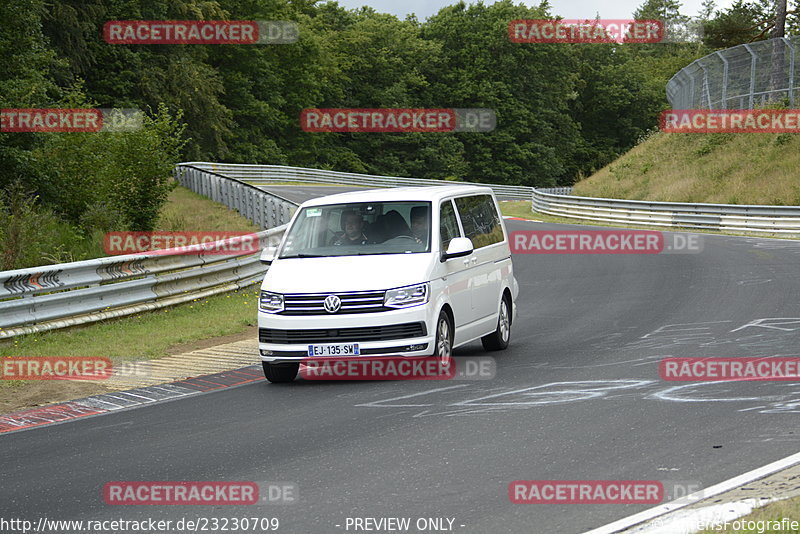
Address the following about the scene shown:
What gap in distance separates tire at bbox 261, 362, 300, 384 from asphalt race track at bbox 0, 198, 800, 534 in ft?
0.50

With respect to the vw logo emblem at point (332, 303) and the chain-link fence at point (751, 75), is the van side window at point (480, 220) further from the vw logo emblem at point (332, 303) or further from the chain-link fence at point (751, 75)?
the chain-link fence at point (751, 75)

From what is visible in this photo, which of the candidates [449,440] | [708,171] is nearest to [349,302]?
[449,440]

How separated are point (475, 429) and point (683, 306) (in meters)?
9.10

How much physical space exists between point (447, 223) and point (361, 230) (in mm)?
1002

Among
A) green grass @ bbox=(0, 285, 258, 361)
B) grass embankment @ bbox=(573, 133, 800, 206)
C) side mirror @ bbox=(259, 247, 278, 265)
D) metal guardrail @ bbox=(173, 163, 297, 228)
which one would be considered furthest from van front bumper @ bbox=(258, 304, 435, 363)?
grass embankment @ bbox=(573, 133, 800, 206)

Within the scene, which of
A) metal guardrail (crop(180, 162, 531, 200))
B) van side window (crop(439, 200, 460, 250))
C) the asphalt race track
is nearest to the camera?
the asphalt race track

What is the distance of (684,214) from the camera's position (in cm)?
3716

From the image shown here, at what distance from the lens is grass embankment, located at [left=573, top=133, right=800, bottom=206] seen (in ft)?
136

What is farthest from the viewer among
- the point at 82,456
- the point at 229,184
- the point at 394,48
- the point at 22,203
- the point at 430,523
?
the point at 394,48

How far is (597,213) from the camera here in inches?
1630

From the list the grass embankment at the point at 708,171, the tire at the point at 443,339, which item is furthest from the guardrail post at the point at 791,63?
the tire at the point at 443,339

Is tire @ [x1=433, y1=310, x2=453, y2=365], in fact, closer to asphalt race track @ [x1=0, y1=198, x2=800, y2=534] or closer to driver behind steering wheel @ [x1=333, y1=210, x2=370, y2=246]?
asphalt race track @ [x1=0, y1=198, x2=800, y2=534]

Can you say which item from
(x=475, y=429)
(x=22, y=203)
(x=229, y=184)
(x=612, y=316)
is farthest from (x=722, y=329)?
(x=229, y=184)

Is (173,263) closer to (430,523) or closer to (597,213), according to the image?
(430,523)
